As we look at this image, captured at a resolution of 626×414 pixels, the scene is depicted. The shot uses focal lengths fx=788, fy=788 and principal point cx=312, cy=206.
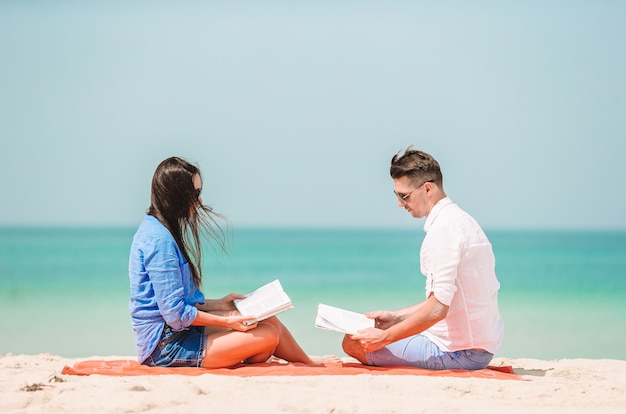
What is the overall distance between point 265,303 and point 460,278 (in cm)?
114

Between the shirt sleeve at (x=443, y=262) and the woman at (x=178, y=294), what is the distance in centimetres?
105

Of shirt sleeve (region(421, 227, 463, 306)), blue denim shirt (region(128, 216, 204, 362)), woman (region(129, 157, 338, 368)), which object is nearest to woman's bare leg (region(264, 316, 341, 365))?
woman (region(129, 157, 338, 368))

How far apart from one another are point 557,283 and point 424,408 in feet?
54.9

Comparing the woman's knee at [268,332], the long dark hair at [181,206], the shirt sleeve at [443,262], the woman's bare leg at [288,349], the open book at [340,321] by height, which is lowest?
the woman's bare leg at [288,349]

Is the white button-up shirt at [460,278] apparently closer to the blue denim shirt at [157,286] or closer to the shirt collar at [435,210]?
the shirt collar at [435,210]

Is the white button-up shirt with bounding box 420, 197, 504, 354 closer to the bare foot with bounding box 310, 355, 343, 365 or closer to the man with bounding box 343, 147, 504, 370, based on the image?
the man with bounding box 343, 147, 504, 370

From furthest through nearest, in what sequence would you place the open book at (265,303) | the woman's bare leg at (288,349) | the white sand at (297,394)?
1. the woman's bare leg at (288,349)
2. the open book at (265,303)
3. the white sand at (297,394)

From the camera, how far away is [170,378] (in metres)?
4.27

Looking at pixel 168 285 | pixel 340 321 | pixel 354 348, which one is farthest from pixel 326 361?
pixel 168 285

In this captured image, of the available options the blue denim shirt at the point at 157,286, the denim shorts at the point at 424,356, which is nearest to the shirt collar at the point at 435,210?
the denim shorts at the point at 424,356

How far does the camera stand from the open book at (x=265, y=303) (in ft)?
14.9

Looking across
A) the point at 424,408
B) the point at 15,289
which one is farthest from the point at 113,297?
the point at 424,408

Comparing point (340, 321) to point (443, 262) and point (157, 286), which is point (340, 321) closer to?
point (443, 262)

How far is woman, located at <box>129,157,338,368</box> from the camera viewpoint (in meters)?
4.46
